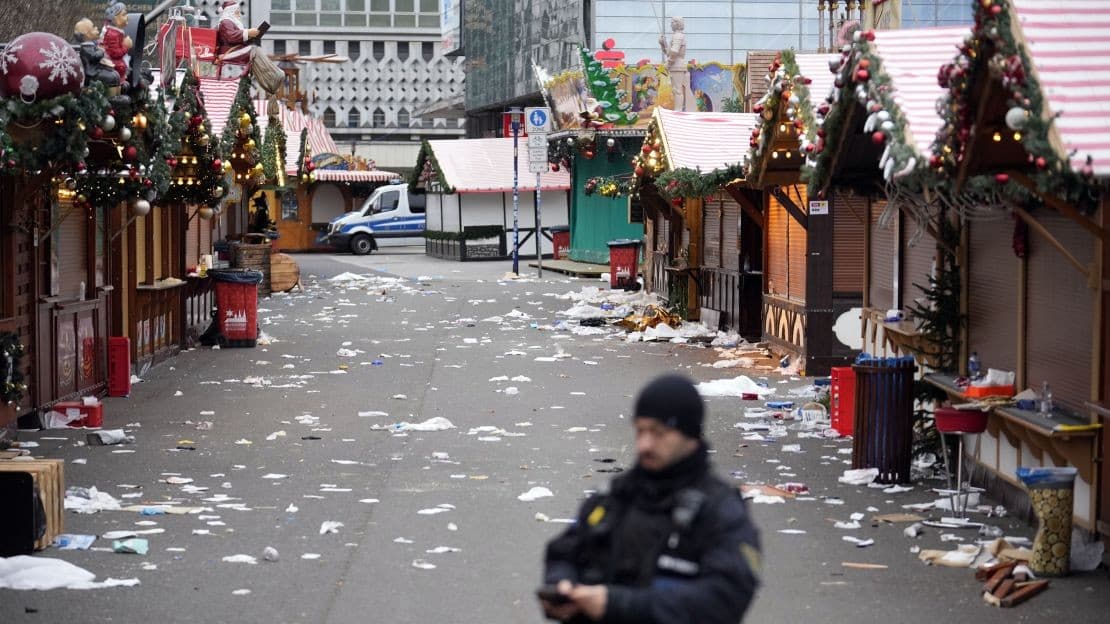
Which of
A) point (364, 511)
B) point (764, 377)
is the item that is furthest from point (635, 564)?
point (764, 377)

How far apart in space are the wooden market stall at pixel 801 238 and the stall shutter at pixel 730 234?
1.88 meters

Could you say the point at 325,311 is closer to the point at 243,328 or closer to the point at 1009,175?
the point at 243,328

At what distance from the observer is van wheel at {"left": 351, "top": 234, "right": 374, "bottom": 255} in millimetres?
56406

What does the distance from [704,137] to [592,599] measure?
23.0 metres

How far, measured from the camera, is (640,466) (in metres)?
3.95

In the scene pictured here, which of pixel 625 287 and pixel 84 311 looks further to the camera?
pixel 625 287

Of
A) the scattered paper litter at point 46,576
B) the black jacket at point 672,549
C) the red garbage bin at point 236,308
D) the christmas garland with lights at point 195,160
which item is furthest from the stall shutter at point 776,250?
the black jacket at point 672,549

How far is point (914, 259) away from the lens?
530 inches

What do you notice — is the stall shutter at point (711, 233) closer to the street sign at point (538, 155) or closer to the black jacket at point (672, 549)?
the street sign at point (538, 155)

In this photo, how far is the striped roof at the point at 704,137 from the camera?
2538cm

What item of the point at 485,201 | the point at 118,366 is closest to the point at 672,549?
the point at 118,366

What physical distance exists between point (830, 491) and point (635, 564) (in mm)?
7245

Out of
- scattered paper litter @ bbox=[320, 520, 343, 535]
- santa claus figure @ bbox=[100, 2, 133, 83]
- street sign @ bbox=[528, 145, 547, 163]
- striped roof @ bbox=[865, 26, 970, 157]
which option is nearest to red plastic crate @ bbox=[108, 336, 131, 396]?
santa claus figure @ bbox=[100, 2, 133, 83]

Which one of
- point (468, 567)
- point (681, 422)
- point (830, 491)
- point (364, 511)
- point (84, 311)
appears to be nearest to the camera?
point (681, 422)
